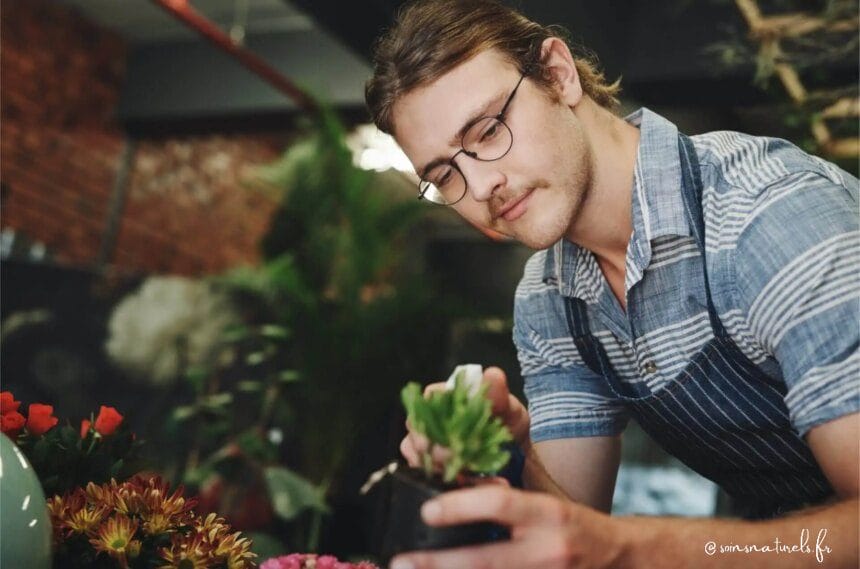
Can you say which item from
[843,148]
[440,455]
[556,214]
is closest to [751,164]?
[556,214]

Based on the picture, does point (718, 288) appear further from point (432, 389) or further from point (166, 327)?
point (166, 327)

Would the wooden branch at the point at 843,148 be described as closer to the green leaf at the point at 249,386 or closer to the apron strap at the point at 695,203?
the apron strap at the point at 695,203

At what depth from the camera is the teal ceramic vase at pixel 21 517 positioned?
2.17 ft

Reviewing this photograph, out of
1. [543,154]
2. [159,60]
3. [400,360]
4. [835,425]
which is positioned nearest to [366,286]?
[400,360]

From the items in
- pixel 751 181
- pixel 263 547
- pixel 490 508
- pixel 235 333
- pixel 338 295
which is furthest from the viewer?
pixel 338 295

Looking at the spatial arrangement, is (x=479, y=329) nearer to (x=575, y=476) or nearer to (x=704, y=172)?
(x=575, y=476)

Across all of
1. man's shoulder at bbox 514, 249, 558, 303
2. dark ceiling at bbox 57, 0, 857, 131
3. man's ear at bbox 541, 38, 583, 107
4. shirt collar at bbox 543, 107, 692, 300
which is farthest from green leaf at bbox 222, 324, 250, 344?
shirt collar at bbox 543, 107, 692, 300

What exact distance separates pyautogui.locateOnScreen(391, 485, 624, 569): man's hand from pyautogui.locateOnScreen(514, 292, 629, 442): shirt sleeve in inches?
27.9

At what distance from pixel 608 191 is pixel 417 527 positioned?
768 millimetres

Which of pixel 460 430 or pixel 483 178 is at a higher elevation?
pixel 483 178

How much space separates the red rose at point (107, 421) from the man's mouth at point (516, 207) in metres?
0.58

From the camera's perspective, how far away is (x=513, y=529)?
1.88 ft

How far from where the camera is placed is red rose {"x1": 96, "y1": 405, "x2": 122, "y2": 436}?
940 millimetres

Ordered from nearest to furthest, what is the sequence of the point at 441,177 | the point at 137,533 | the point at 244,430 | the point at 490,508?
the point at 490,508 < the point at 137,533 < the point at 441,177 < the point at 244,430
